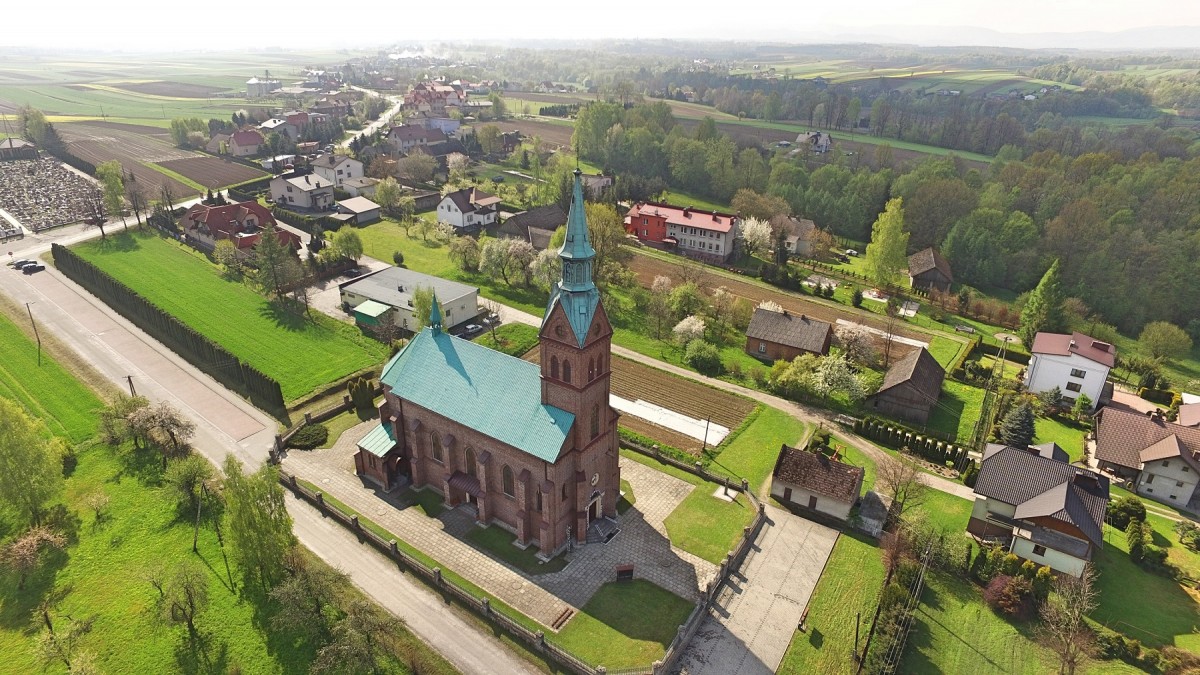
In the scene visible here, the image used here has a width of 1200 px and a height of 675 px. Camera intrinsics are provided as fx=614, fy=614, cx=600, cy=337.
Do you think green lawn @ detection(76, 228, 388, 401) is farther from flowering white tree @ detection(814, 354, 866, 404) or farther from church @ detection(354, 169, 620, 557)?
flowering white tree @ detection(814, 354, 866, 404)

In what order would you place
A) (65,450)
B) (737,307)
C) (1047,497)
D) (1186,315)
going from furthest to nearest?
(1186,315) < (737,307) < (65,450) < (1047,497)

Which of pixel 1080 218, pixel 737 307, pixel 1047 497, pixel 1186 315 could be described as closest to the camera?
pixel 1047 497

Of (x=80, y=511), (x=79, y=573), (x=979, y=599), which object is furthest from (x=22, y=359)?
(x=979, y=599)

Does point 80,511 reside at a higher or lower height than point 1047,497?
lower

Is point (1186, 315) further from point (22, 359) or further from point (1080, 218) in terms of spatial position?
point (22, 359)

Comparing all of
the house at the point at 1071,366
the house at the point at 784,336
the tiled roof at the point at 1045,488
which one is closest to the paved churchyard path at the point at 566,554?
the tiled roof at the point at 1045,488

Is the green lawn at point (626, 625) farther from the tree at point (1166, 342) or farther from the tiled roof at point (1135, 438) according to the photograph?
the tree at point (1166, 342)
